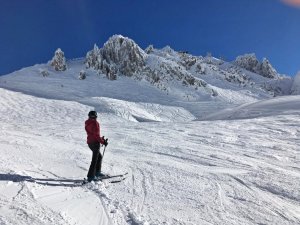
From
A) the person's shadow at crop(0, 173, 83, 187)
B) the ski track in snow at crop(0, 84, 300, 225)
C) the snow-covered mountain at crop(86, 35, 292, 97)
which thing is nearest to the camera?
the ski track in snow at crop(0, 84, 300, 225)

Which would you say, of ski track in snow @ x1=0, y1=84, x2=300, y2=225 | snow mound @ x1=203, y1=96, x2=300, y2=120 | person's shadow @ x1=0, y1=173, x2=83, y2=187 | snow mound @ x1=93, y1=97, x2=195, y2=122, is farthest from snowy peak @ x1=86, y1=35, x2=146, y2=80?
person's shadow @ x1=0, y1=173, x2=83, y2=187

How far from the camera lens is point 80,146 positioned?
14930mm

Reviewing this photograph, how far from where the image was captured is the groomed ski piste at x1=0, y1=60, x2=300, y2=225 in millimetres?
6973

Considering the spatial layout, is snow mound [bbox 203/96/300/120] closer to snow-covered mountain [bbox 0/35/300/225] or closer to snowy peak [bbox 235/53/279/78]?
snow-covered mountain [bbox 0/35/300/225]

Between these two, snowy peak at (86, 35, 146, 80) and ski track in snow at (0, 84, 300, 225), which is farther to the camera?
snowy peak at (86, 35, 146, 80)

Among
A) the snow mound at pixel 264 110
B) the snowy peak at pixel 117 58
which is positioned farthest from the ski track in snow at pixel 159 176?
the snowy peak at pixel 117 58

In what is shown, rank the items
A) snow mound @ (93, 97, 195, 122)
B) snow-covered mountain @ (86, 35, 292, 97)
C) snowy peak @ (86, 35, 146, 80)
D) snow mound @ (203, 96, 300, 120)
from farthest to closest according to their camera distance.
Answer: snowy peak @ (86, 35, 146, 80) < snow-covered mountain @ (86, 35, 292, 97) < snow mound @ (93, 97, 195, 122) < snow mound @ (203, 96, 300, 120)

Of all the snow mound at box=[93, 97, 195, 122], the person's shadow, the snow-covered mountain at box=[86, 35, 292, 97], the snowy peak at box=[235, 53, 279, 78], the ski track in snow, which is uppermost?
the snowy peak at box=[235, 53, 279, 78]

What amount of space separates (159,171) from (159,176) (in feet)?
2.05

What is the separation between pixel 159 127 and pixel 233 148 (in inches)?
247

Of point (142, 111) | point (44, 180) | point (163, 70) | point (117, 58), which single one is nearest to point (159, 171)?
point (44, 180)

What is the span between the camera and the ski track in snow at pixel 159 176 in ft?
22.8

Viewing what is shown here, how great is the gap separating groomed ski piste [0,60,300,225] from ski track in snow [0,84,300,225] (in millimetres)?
20

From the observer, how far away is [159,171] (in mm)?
10547
